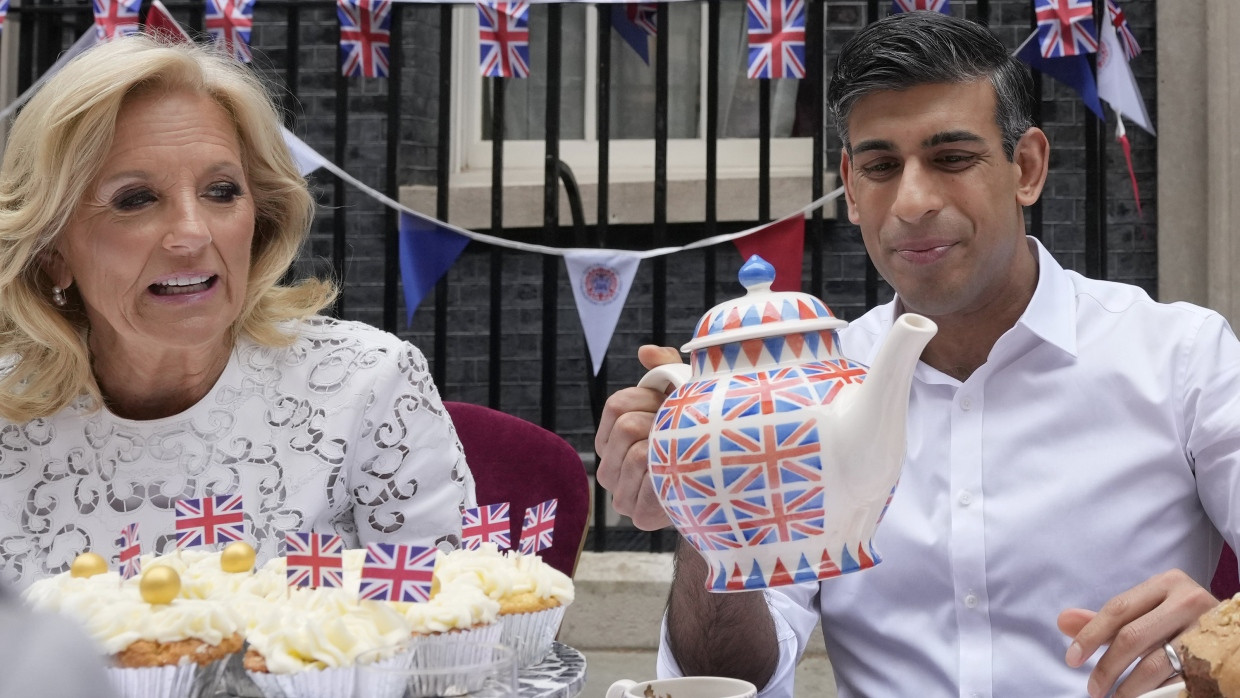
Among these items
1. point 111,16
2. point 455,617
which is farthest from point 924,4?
point 455,617

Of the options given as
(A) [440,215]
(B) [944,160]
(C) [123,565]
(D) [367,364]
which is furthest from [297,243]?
(A) [440,215]

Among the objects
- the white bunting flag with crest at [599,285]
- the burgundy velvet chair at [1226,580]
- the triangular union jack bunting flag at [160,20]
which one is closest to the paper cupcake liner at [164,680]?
the burgundy velvet chair at [1226,580]

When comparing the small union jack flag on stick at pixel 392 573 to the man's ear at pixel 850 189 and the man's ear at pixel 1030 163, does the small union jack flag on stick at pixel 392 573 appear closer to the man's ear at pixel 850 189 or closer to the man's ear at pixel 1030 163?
the man's ear at pixel 850 189

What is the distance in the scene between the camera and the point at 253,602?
1.08 metres

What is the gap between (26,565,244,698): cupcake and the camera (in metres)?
1.01

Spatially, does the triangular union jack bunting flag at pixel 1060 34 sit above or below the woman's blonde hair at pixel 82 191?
above

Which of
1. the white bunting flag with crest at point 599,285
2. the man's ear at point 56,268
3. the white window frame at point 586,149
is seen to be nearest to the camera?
the man's ear at point 56,268

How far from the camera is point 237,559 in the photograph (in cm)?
115

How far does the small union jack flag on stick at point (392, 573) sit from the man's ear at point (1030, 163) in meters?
0.97

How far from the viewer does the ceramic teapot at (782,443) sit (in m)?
0.98

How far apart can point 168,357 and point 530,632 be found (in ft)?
2.94

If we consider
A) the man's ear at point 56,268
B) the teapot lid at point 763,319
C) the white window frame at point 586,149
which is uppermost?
the white window frame at point 586,149

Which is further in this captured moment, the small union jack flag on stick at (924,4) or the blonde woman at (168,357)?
the small union jack flag on stick at (924,4)

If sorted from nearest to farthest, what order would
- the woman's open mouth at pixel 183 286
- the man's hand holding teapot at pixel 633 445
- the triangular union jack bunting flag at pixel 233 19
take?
the man's hand holding teapot at pixel 633 445, the woman's open mouth at pixel 183 286, the triangular union jack bunting flag at pixel 233 19
